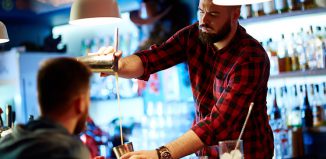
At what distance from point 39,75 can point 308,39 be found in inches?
124

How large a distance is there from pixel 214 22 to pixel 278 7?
173cm

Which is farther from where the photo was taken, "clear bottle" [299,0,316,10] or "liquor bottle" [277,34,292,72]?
"liquor bottle" [277,34,292,72]

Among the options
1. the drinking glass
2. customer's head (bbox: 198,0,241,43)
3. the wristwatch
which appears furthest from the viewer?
customer's head (bbox: 198,0,241,43)

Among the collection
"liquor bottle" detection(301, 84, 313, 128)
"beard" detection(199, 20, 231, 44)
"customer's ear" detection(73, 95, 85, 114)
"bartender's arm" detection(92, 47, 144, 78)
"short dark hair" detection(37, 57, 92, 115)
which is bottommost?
"liquor bottle" detection(301, 84, 313, 128)

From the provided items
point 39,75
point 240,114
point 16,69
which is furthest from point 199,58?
point 16,69

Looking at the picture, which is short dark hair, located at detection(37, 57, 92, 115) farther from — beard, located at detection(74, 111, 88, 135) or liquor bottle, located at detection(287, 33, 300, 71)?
liquor bottle, located at detection(287, 33, 300, 71)

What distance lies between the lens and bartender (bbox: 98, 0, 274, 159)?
7.71 ft

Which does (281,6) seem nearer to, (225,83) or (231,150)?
(225,83)

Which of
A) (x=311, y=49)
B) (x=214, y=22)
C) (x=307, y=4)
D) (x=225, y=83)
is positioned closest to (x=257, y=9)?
(x=307, y=4)

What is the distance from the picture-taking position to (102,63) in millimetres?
→ 2301

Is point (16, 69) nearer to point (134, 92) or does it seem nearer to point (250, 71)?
point (134, 92)

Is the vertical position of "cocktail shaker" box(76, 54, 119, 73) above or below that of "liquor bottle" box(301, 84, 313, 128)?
above

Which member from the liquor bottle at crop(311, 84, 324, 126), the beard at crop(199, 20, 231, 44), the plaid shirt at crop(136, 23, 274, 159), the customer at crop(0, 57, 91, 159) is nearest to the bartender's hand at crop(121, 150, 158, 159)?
the plaid shirt at crop(136, 23, 274, 159)

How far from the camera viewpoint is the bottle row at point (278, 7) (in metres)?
4.08
